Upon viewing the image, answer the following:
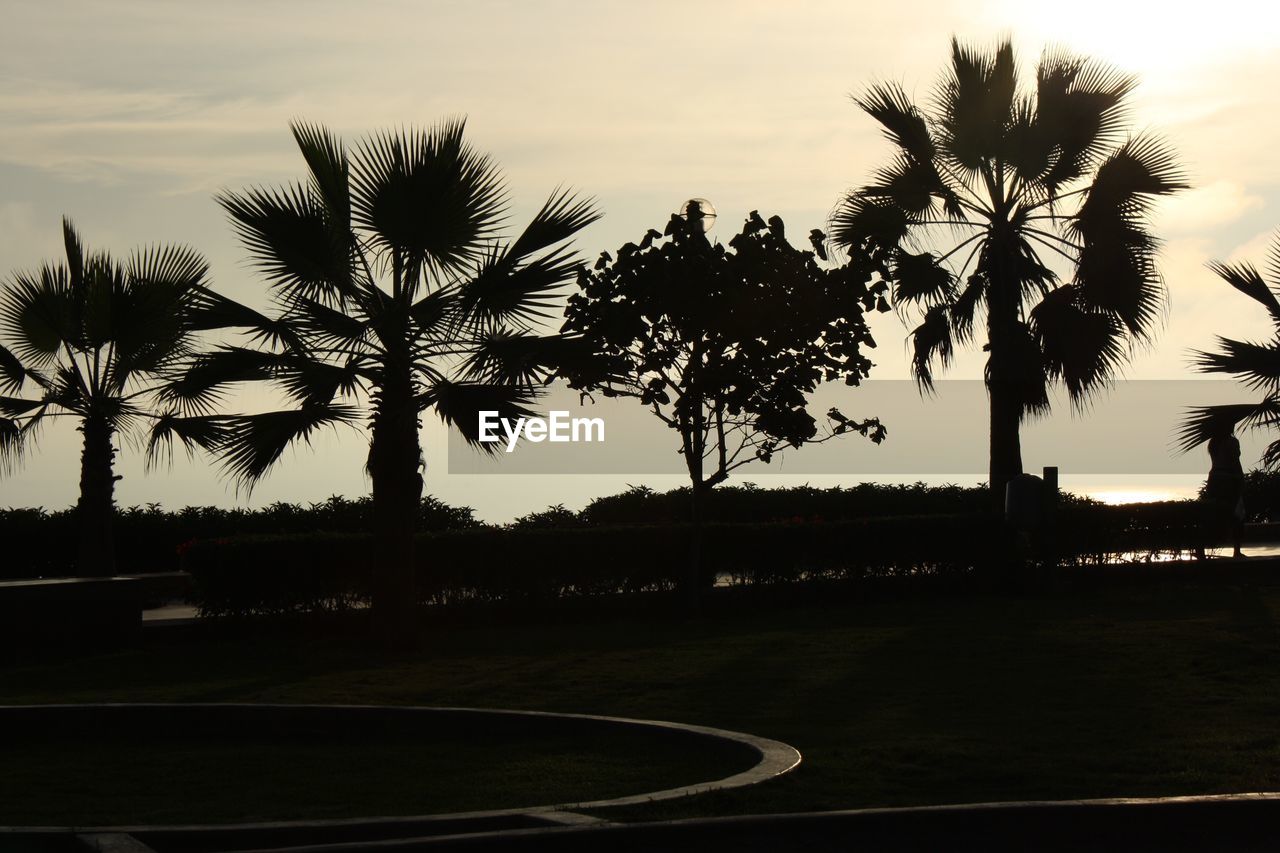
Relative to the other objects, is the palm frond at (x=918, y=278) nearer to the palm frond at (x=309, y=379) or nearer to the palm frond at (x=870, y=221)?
the palm frond at (x=870, y=221)

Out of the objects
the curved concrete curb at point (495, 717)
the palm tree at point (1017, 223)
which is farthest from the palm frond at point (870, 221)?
the curved concrete curb at point (495, 717)

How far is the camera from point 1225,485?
75.7 feet

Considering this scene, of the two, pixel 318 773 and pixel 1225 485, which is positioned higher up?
pixel 1225 485

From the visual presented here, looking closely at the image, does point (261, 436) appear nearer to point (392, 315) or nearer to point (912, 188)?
point (392, 315)

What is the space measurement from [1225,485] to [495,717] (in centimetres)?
1657

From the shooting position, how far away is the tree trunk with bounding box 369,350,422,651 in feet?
52.0

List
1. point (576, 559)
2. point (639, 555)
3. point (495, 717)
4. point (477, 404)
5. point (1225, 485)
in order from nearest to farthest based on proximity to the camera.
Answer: point (495, 717)
point (477, 404)
point (576, 559)
point (639, 555)
point (1225, 485)

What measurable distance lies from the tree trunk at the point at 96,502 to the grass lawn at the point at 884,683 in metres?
5.01

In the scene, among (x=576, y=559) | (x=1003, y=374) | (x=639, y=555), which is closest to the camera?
(x=576, y=559)

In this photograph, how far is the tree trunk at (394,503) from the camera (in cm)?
1586

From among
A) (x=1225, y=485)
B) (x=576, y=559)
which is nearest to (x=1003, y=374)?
(x=1225, y=485)

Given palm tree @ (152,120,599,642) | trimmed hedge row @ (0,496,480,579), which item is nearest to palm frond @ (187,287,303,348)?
palm tree @ (152,120,599,642)

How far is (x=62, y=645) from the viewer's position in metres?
15.9

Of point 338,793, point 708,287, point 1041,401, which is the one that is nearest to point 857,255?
point 708,287
